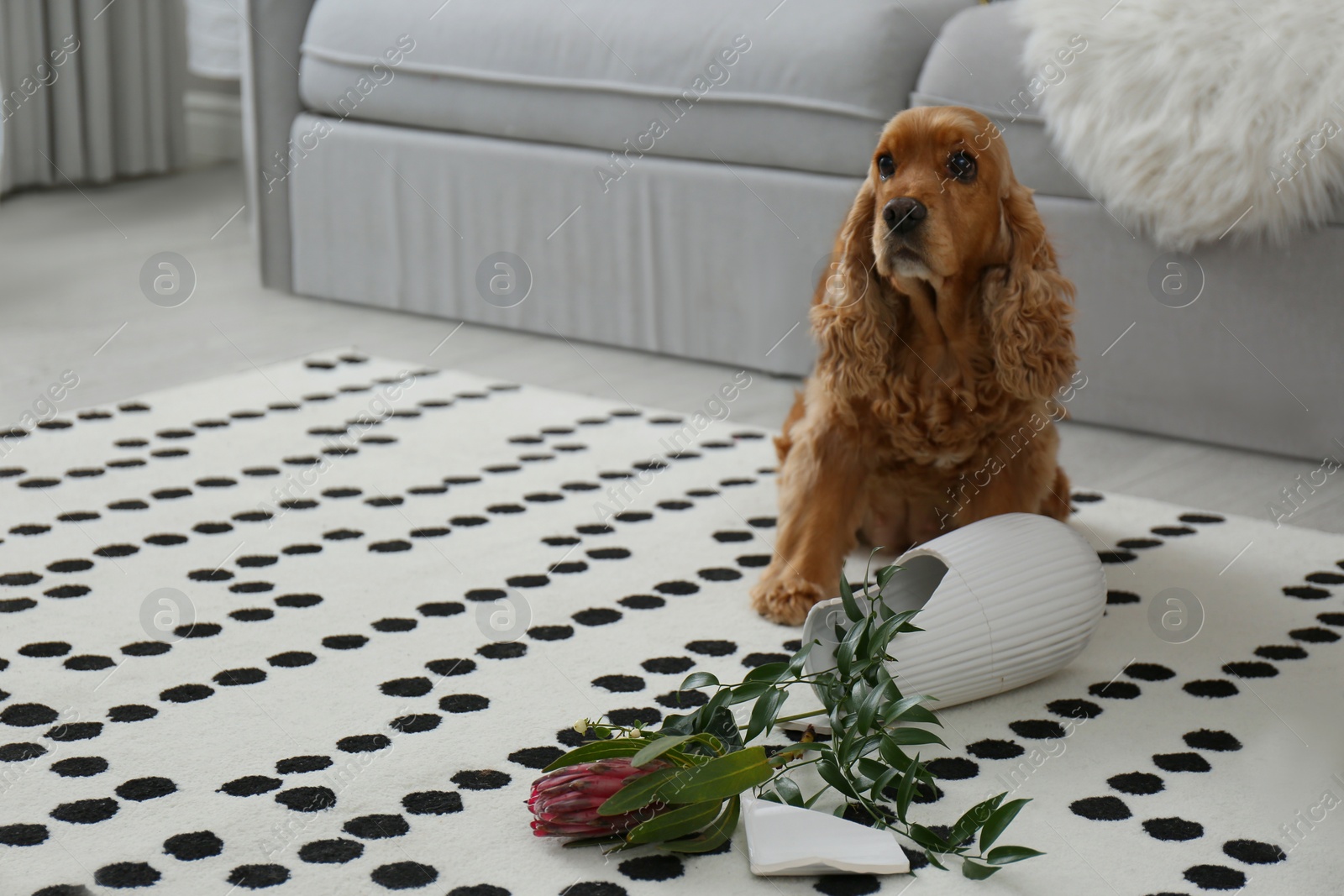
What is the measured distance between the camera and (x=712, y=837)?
49.7 inches

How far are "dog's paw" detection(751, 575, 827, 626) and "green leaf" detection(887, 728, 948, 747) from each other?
415mm

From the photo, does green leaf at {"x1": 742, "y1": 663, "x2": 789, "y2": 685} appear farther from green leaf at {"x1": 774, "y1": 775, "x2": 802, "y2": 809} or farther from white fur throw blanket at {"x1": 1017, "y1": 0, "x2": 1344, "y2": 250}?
white fur throw blanket at {"x1": 1017, "y1": 0, "x2": 1344, "y2": 250}

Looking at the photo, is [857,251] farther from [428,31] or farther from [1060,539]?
[428,31]

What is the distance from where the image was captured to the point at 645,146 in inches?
114

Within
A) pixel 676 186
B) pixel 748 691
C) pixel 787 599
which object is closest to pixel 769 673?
pixel 748 691

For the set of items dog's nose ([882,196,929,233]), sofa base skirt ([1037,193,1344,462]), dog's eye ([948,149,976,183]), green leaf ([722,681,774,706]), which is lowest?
green leaf ([722,681,774,706])

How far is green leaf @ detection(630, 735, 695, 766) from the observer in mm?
1215

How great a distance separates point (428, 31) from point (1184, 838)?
2.41 meters

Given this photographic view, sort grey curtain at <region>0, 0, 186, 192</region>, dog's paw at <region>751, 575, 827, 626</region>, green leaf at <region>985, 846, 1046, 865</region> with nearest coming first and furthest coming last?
green leaf at <region>985, 846, 1046, 865</region>, dog's paw at <region>751, 575, 827, 626</region>, grey curtain at <region>0, 0, 186, 192</region>

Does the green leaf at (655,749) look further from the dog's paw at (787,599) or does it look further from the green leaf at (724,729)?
the dog's paw at (787,599)

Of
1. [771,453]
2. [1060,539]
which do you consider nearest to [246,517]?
[771,453]

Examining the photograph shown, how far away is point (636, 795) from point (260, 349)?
2.02m

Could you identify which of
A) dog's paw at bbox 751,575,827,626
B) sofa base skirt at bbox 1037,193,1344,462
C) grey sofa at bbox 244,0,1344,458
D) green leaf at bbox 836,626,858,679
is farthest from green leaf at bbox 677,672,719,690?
grey sofa at bbox 244,0,1344,458

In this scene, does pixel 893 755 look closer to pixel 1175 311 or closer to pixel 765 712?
pixel 765 712
